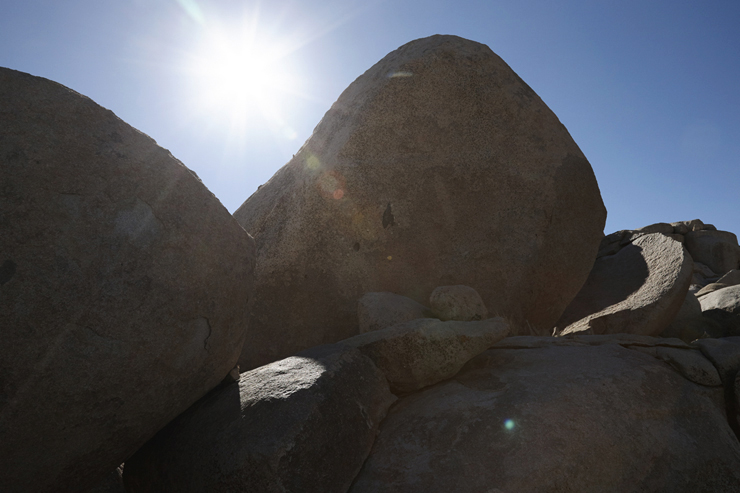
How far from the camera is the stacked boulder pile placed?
4.81ft

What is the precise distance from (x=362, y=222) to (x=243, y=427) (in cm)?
188

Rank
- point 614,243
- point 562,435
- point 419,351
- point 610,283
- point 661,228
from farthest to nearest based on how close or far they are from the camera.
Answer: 1. point 661,228
2. point 614,243
3. point 610,283
4. point 419,351
5. point 562,435

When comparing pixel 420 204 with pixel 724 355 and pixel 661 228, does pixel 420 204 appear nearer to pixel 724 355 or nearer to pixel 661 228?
pixel 724 355

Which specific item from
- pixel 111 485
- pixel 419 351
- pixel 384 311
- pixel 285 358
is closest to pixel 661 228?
pixel 384 311

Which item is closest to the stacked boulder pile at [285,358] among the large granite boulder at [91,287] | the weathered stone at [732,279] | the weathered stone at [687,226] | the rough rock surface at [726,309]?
the large granite boulder at [91,287]

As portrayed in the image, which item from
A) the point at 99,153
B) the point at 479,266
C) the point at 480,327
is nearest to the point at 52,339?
the point at 99,153

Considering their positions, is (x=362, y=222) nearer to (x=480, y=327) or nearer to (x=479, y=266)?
(x=479, y=266)

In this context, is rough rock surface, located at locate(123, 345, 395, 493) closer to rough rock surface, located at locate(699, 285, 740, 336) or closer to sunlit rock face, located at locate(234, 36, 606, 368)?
sunlit rock face, located at locate(234, 36, 606, 368)

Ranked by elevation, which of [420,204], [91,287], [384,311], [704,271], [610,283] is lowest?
[704,271]

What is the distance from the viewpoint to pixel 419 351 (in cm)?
226

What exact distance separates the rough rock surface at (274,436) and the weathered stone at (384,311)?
2.37 feet

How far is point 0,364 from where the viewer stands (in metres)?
1.34

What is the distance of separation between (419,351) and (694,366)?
142 centimetres

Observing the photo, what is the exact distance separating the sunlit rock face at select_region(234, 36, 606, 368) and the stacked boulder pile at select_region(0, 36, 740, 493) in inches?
0.9
